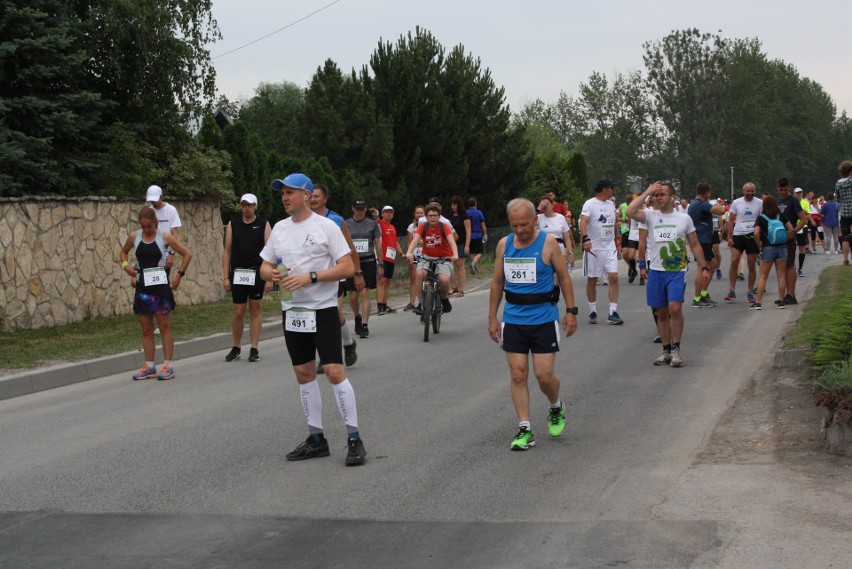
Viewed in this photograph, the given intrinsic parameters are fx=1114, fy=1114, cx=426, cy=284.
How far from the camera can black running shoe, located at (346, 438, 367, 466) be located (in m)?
7.29

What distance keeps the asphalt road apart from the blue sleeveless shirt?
0.91m

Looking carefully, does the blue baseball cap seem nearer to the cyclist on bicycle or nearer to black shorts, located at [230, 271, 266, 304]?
black shorts, located at [230, 271, 266, 304]

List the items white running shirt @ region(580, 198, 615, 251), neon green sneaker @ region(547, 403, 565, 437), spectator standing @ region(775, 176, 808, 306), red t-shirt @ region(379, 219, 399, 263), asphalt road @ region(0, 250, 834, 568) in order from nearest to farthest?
asphalt road @ region(0, 250, 834, 568), neon green sneaker @ region(547, 403, 565, 437), white running shirt @ region(580, 198, 615, 251), spectator standing @ region(775, 176, 808, 306), red t-shirt @ region(379, 219, 399, 263)

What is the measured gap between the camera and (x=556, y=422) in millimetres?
8047

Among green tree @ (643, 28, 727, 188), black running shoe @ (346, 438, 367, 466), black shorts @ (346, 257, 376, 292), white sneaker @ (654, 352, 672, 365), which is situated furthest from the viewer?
green tree @ (643, 28, 727, 188)

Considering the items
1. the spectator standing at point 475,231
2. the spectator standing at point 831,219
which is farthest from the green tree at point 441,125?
the spectator standing at point 831,219

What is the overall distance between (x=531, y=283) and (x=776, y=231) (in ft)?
30.4

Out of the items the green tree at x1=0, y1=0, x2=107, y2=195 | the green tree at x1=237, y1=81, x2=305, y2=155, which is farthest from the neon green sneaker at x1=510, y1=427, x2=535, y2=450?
the green tree at x1=237, y1=81, x2=305, y2=155

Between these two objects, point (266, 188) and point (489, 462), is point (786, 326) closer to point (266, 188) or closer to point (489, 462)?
point (489, 462)

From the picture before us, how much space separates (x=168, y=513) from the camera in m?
6.21

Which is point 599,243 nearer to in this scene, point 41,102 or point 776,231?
point 776,231

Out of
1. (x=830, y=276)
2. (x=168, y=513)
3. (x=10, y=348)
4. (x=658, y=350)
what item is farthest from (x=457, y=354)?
(x=830, y=276)

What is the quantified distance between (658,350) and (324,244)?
6321 mm

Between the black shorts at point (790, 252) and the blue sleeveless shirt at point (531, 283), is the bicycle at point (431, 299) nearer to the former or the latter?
the black shorts at point (790, 252)
